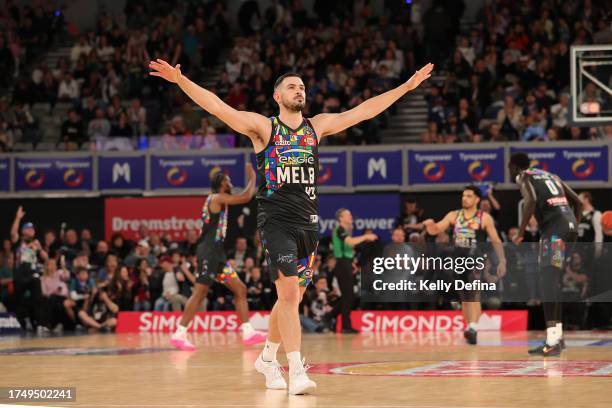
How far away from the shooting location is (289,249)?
846cm

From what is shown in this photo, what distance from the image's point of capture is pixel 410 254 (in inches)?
749

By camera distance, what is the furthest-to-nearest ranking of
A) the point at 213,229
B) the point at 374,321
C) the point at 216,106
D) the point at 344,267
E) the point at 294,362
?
the point at 374,321, the point at 344,267, the point at 213,229, the point at 216,106, the point at 294,362

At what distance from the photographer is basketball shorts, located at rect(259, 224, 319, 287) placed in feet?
27.7

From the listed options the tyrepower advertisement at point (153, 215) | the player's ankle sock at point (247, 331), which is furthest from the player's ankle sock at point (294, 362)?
the tyrepower advertisement at point (153, 215)

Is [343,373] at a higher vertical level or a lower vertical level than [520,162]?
lower

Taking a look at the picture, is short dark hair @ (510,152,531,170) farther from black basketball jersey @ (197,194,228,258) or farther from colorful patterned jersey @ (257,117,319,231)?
colorful patterned jersey @ (257,117,319,231)

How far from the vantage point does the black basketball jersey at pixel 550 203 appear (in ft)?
40.4

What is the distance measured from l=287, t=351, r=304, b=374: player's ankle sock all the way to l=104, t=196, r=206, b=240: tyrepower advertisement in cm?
1503

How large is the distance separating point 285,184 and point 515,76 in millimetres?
16355

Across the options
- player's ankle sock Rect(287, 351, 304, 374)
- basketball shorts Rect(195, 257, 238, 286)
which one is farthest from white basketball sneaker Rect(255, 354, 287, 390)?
basketball shorts Rect(195, 257, 238, 286)

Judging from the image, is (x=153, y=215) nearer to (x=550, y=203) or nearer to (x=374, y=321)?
(x=374, y=321)

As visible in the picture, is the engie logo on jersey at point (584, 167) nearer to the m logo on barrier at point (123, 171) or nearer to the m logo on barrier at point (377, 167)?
the m logo on barrier at point (377, 167)

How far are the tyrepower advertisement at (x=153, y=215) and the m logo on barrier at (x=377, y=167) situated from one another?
11.6 ft

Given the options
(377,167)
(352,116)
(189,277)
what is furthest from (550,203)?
(377,167)
